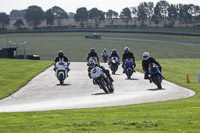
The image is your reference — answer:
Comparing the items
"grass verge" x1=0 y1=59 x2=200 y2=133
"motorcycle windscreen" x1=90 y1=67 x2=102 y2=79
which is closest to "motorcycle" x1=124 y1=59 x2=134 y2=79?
"motorcycle windscreen" x1=90 y1=67 x2=102 y2=79

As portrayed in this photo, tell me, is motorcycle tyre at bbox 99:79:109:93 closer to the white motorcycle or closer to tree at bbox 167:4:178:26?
the white motorcycle

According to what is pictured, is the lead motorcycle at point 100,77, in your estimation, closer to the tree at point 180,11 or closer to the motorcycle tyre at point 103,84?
the motorcycle tyre at point 103,84

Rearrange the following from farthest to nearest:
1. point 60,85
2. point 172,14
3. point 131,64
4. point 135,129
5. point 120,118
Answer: point 172,14 < point 131,64 < point 60,85 < point 120,118 < point 135,129

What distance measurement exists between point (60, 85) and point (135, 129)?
1585cm

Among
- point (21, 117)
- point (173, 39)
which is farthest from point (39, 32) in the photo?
point (21, 117)

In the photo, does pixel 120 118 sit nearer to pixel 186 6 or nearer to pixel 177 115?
pixel 177 115

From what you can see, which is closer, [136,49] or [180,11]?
[136,49]

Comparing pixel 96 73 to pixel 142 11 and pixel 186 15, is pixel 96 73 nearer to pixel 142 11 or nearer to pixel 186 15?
pixel 186 15

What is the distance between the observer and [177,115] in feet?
35.5

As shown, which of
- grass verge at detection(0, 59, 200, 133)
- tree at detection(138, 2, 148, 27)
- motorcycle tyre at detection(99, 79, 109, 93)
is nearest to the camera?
grass verge at detection(0, 59, 200, 133)

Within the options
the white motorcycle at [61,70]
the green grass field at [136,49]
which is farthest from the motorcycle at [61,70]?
A: the green grass field at [136,49]

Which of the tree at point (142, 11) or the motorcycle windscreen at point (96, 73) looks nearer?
the motorcycle windscreen at point (96, 73)

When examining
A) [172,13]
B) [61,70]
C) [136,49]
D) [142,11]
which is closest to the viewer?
[61,70]

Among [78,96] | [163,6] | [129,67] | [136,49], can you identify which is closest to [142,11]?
[163,6]
